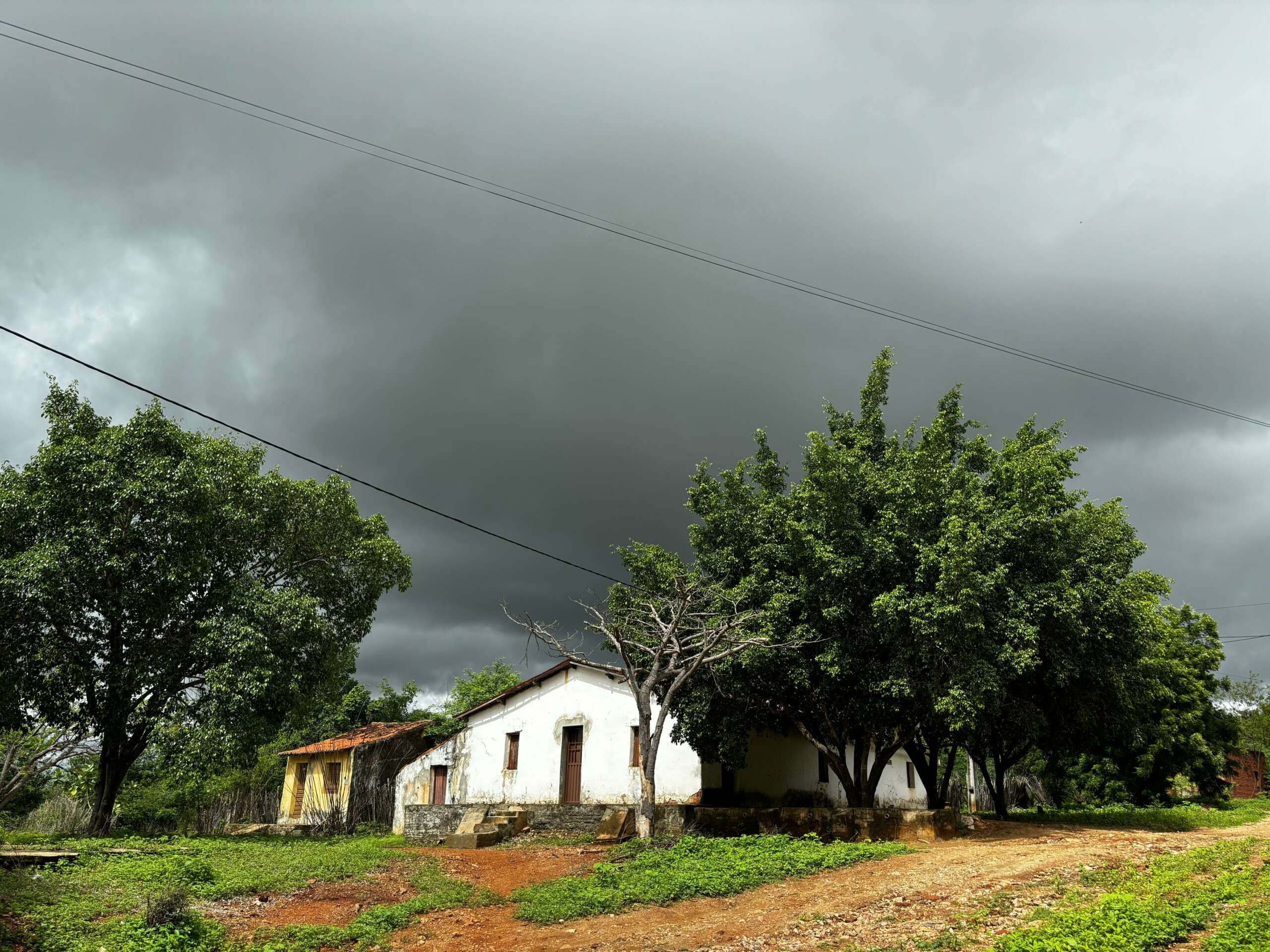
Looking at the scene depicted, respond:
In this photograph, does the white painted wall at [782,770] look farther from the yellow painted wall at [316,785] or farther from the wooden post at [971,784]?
the yellow painted wall at [316,785]

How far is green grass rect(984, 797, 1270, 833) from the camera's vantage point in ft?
74.3

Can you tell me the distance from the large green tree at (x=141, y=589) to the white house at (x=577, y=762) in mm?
7964

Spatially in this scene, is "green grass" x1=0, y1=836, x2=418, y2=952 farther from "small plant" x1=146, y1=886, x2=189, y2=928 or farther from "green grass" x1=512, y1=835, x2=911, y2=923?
"green grass" x1=512, y1=835, x2=911, y2=923

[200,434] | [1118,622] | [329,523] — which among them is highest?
[200,434]

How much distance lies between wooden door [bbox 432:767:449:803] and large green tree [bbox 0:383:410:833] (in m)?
8.89

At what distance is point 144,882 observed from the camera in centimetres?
1201

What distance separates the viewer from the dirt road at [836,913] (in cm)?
927

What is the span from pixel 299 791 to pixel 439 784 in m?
10.2

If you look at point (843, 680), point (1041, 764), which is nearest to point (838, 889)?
point (843, 680)

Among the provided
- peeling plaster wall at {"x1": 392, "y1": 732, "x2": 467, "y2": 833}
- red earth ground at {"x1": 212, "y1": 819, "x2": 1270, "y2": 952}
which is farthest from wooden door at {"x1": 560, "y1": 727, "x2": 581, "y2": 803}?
red earth ground at {"x1": 212, "y1": 819, "x2": 1270, "y2": 952}

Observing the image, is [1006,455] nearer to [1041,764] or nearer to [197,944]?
[197,944]

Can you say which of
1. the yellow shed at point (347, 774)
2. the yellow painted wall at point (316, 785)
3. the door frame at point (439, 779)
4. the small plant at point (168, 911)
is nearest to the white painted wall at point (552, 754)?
the door frame at point (439, 779)

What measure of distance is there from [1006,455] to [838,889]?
12.0 meters

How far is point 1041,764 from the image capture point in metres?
39.7
